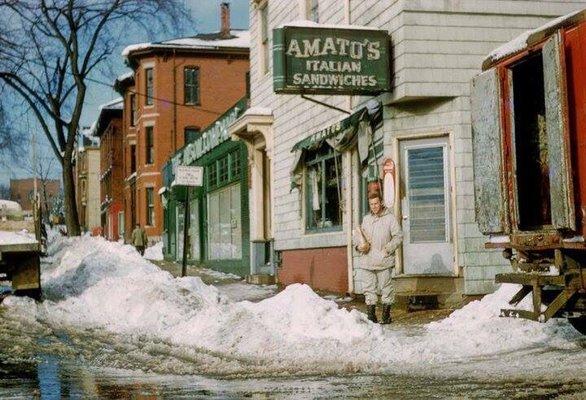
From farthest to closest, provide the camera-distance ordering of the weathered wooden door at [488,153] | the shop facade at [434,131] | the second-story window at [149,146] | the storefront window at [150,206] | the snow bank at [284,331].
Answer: the storefront window at [150,206]
the second-story window at [149,146]
the shop facade at [434,131]
the weathered wooden door at [488,153]
the snow bank at [284,331]

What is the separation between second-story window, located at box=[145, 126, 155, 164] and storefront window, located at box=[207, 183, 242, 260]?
71.0ft

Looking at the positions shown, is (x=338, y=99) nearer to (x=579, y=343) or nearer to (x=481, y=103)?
(x=481, y=103)

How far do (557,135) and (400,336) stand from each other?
3.25 metres

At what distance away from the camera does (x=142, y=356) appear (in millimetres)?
9492

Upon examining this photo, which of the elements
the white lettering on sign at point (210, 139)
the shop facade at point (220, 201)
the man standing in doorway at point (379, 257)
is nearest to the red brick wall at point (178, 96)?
the shop facade at point (220, 201)

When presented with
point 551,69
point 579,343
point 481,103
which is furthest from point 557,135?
point 579,343

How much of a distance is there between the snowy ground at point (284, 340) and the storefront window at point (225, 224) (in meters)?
9.35

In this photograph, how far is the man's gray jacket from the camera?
11.9 meters

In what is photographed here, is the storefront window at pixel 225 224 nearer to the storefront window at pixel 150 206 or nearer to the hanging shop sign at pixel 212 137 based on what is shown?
the hanging shop sign at pixel 212 137

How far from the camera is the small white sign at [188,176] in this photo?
59.4 feet

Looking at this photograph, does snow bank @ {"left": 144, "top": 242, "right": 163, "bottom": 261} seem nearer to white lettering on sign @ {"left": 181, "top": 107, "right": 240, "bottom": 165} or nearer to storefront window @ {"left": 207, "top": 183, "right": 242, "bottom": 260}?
white lettering on sign @ {"left": 181, "top": 107, "right": 240, "bottom": 165}

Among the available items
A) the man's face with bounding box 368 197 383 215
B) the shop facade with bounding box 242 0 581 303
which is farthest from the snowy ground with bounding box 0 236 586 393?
the shop facade with bounding box 242 0 581 303

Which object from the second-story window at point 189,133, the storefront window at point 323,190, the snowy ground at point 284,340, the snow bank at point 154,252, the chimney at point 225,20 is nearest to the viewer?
the snowy ground at point 284,340

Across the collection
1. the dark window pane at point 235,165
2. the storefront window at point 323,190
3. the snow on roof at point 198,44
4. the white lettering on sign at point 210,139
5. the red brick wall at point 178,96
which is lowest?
the storefront window at point 323,190
